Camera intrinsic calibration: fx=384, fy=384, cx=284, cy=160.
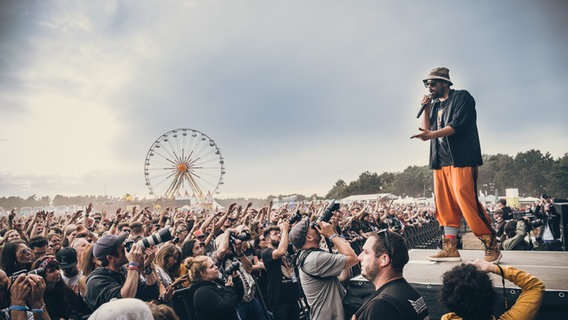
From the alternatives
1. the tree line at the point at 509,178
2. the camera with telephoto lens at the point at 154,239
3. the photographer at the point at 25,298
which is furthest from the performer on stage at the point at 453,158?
the tree line at the point at 509,178

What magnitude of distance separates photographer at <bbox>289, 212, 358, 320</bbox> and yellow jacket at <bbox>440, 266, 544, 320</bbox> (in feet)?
4.59

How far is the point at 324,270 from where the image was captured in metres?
3.57

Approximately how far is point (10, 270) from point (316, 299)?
10.8 feet

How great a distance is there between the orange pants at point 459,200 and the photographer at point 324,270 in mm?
1598

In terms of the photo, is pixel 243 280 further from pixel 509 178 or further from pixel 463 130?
pixel 509 178

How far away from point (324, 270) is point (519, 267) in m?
2.20

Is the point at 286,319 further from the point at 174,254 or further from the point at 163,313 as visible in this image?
the point at 163,313

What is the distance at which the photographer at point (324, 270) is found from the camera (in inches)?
141

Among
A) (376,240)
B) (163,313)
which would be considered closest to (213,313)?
(163,313)

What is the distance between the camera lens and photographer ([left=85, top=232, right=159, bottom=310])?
127 inches

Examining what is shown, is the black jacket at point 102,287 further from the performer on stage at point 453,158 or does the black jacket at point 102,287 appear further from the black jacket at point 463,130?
the black jacket at point 463,130

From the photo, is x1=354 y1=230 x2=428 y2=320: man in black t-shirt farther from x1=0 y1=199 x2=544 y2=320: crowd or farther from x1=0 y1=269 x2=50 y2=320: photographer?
x1=0 y1=269 x2=50 y2=320: photographer

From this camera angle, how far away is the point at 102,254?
3.43 meters

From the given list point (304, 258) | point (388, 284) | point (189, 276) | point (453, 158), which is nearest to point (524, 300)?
point (388, 284)
